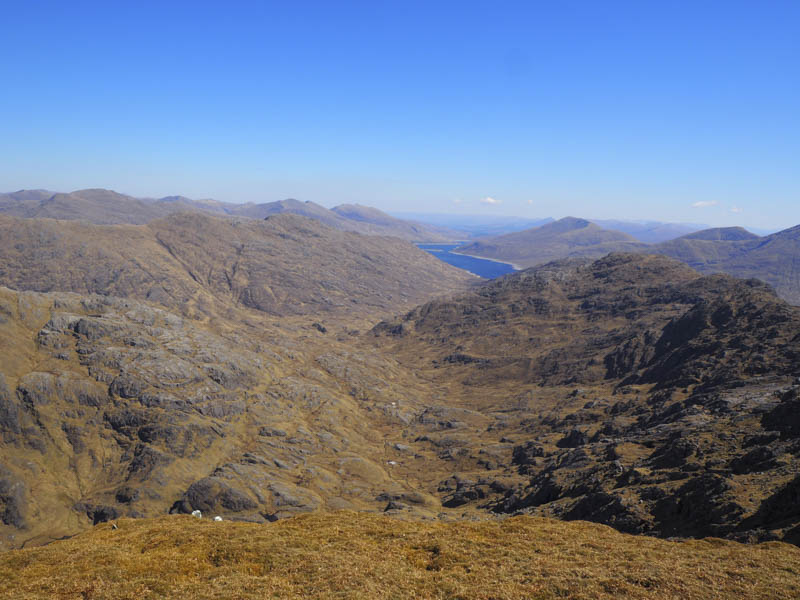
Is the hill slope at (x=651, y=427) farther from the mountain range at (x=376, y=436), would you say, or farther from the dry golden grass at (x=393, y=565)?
the dry golden grass at (x=393, y=565)

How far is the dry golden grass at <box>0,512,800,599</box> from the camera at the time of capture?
27.4 m

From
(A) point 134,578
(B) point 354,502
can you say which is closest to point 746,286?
(B) point 354,502

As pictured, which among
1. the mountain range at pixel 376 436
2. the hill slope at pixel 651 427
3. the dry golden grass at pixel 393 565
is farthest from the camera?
the mountain range at pixel 376 436

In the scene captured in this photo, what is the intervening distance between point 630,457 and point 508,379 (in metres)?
109

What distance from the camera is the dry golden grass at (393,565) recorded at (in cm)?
2739

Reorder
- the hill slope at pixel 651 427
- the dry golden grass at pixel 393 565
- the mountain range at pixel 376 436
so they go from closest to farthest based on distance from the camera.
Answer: the dry golden grass at pixel 393 565
the hill slope at pixel 651 427
the mountain range at pixel 376 436

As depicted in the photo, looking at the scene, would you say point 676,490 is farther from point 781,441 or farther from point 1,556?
point 1,556

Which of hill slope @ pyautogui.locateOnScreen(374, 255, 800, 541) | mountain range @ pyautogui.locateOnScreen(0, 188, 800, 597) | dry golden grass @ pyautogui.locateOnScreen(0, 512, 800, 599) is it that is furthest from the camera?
mountain range @ pyautogui.locateOnScreen(0, 188, 800, 597)

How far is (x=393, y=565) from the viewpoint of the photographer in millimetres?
32188

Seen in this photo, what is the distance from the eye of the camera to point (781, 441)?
6000cm

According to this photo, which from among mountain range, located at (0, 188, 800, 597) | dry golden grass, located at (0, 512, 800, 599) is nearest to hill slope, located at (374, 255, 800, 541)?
mountain range, located at (0, 188, 800, 597)

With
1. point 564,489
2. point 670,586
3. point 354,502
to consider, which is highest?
point 670,586

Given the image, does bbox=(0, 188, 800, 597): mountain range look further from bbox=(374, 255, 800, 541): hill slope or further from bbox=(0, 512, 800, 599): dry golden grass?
bbox=(0, 512, 800, 599): dry golden grass

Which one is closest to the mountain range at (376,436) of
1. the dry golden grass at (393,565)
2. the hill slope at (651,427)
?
the hill slope at (651,427)
